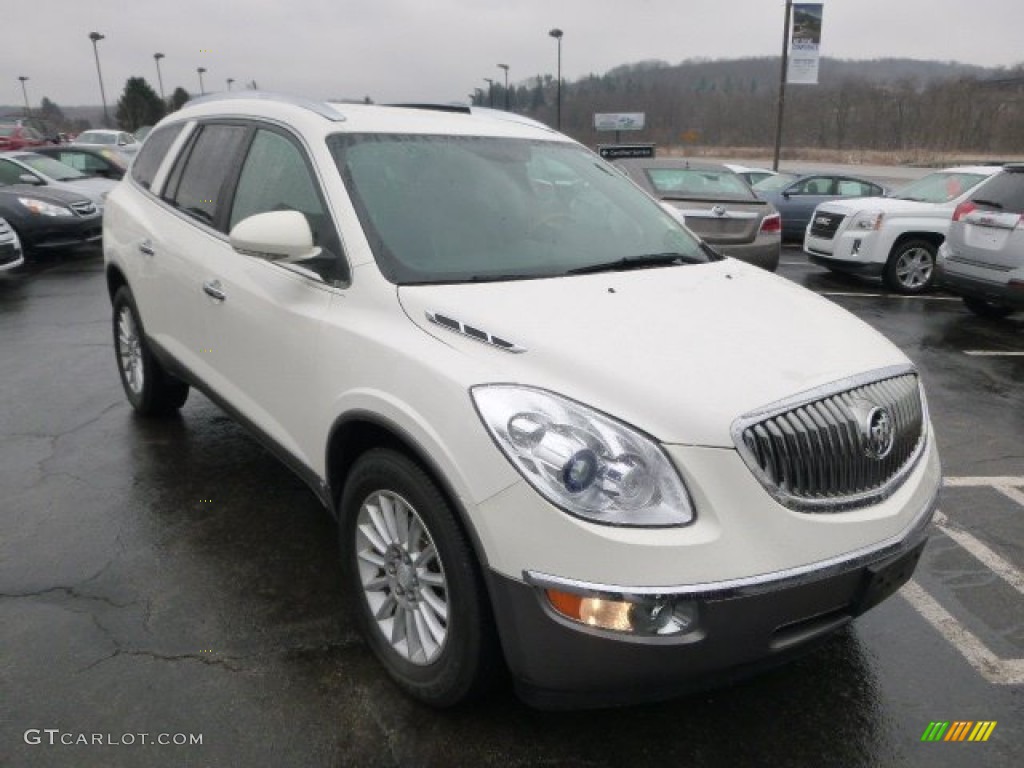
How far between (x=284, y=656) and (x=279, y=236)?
1447 millimetres

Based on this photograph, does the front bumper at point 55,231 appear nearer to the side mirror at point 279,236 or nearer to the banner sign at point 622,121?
the side mirror at point 279,236

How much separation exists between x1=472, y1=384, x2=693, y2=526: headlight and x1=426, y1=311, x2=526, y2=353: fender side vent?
0.30 meters

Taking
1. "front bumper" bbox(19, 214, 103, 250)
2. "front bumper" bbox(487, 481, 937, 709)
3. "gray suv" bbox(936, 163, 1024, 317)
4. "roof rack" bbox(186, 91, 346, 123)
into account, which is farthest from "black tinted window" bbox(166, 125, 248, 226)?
"front bumper" bbox(19, 214, 103, 250)

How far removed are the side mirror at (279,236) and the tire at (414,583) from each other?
74 cm

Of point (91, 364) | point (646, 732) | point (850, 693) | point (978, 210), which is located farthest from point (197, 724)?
point (978, 210)

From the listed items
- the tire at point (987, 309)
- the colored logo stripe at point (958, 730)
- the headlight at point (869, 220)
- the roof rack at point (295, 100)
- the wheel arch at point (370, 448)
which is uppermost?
the roof rack at point (295, 100)

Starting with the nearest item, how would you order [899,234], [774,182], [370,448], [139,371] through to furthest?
[370,448]
[139,371]
[899,234]
[774,182]

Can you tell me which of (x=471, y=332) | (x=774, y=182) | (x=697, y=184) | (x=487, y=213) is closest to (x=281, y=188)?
(x=487, y=213)

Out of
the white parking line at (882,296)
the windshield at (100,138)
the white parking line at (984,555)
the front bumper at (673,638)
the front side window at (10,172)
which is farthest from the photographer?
the windshield at (100,138)

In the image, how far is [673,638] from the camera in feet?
6.39

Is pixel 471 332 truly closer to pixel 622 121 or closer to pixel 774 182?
pixel 774 182

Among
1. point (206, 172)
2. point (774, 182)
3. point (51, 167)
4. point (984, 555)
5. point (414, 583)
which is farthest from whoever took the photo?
point (774, 182)

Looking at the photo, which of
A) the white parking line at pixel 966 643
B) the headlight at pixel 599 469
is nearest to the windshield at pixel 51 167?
the headlight at pixel 599 469
